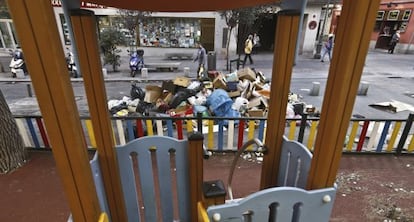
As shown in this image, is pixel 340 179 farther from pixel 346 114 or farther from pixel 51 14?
pixel 51 14

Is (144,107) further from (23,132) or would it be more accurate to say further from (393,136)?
(393,136)

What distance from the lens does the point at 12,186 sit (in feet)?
11.6

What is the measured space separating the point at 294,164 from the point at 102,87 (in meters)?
1.58

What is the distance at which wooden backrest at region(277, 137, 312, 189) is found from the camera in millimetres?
1938

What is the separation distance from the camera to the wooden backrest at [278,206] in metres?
1.48

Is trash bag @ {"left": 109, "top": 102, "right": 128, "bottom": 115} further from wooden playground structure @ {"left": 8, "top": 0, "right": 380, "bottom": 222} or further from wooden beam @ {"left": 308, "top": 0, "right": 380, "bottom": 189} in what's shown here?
wooden beam @ {"left": 308, "top": 0, "right": 380, "bottom": 189}

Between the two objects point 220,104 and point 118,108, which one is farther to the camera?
point 118,108

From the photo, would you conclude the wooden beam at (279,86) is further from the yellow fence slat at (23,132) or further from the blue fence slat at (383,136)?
the yellow fence slat at (23,132)

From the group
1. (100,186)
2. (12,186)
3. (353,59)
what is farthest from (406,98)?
(12,186)

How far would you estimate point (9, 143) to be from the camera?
3.89 m

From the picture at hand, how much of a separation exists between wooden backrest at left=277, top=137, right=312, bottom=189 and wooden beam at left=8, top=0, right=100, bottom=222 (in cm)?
148

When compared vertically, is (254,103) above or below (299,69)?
above

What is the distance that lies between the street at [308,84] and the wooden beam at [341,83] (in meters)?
5.88

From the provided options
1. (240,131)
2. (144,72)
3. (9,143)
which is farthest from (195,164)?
(144,72)
